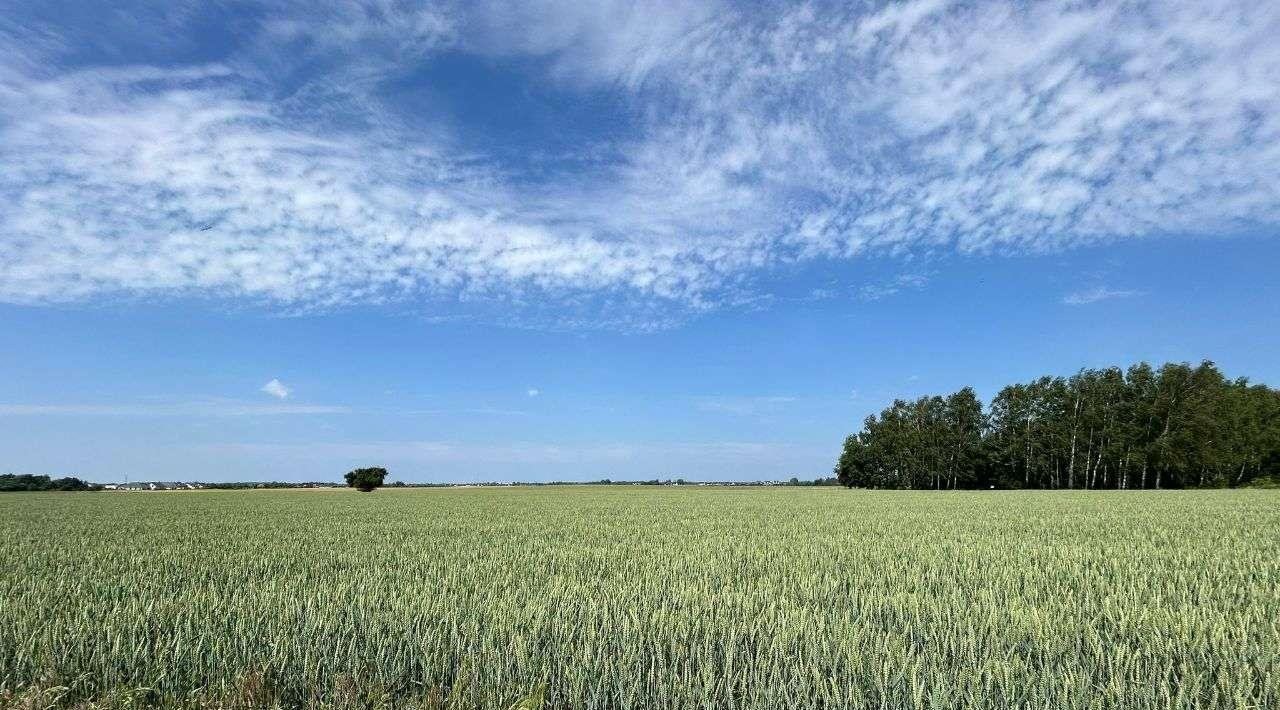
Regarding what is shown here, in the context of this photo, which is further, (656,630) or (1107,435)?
(1107,435)

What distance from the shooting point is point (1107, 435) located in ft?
241

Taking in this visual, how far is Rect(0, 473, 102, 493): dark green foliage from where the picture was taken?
277ft

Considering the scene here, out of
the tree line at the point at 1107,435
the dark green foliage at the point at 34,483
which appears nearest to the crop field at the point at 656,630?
the tree line at the point at 1107,435

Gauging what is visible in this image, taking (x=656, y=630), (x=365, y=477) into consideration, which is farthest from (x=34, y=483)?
(x=656, y=630)

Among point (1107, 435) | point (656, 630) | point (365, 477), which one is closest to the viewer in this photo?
point (656, 630)

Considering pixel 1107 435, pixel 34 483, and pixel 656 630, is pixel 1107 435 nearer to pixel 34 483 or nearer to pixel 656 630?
pixel 656 630

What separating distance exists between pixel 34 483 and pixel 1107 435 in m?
126

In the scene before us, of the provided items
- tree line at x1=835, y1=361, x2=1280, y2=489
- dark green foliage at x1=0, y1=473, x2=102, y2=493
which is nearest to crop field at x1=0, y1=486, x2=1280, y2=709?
tree line at x1=835, y1=361, x2=1280, y2=489

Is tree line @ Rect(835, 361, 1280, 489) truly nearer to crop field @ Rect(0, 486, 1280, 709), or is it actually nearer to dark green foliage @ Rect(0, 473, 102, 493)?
crop field @ Rect(0, 486, 1280, 709)

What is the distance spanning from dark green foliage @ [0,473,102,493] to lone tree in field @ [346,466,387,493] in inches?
1506

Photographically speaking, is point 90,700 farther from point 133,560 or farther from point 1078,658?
point 133,560

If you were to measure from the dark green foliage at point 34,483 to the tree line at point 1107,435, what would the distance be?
359ft

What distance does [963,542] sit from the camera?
48.1 feet

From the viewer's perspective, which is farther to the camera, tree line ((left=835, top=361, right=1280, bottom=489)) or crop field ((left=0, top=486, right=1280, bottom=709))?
tree line ((left=835, top=361, right=1280, bottom=489))
